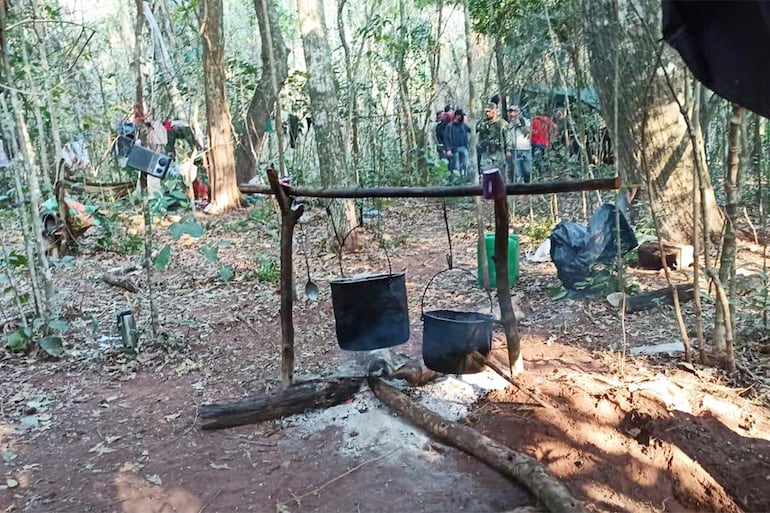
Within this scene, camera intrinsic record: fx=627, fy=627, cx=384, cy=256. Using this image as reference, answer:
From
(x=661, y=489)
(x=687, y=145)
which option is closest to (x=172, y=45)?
(x=687, y=145)

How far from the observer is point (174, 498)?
2.95 m

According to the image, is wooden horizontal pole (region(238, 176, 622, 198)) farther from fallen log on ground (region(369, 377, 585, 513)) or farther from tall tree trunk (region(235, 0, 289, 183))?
tall tree trunk (region(235, 0, 289, 183))

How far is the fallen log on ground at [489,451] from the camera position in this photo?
2.58 meters

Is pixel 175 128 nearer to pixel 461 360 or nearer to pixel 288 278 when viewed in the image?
pixel 288 278

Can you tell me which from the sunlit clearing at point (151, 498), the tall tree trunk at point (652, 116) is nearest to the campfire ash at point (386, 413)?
the sunlit clearing at point (151, 498)

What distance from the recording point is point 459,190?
3.03 metres

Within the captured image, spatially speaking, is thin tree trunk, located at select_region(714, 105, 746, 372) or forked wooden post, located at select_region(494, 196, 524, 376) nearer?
forked wooden post, located at select_region(494, 196, 524, 376)

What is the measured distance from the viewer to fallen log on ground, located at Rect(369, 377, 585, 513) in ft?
8.47

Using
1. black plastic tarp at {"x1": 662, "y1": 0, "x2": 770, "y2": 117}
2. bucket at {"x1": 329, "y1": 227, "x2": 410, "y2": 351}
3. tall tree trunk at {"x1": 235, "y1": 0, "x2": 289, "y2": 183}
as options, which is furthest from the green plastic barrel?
tall tree trunk at {"x1": 235, "y1": 0, "x2": 289, "y2": 183}

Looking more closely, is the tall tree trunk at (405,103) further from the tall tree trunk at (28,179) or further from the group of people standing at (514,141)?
the tall tree trunk at (28,179)

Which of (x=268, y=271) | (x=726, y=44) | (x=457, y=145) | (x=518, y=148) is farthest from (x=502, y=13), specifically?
(x=726, y=44)

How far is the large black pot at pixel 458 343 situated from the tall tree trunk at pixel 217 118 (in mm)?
7151

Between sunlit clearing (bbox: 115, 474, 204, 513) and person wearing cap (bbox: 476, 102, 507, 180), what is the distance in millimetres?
6669

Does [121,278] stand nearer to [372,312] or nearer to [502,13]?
[372,312]
